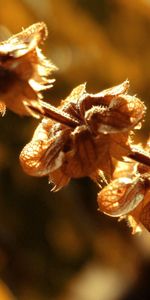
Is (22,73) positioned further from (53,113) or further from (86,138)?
(86,138)

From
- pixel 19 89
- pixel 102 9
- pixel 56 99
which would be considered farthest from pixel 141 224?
pixel 102 9

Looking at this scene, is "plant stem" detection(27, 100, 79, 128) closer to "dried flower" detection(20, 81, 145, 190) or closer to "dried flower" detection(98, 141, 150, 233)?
"dried flower" detection(20, 81, 145, 190)

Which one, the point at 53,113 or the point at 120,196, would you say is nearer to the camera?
the point at 53,113

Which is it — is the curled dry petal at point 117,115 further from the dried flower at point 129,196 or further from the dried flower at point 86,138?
the dried flower at point 129,196

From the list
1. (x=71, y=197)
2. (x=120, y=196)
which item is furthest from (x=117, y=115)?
(x=71, y=197)

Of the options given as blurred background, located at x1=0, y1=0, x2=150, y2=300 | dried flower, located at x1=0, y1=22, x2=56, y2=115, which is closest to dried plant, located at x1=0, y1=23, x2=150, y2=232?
dried flower, located at x1=0, y1=22, x2=56, y2=115

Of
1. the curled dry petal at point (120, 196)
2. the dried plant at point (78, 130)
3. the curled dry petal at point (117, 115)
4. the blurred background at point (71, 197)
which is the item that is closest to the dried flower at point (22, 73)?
the dried plant at point (78, 130)

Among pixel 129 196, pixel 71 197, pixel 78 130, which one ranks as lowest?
pixel 129 196
